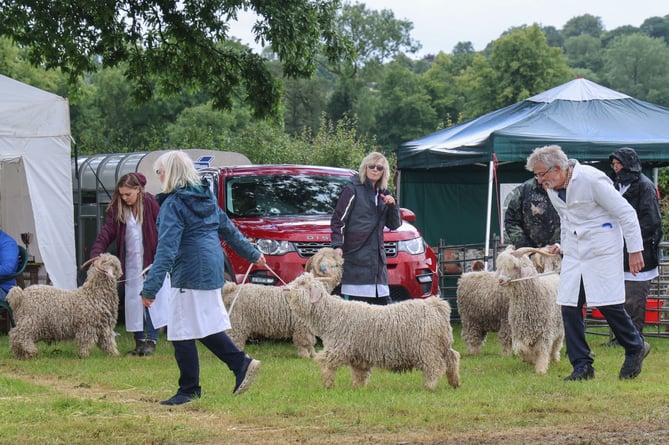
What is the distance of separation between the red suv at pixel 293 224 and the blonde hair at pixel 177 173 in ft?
11.4

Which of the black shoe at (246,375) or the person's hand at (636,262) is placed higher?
the person's hand at (636,262)

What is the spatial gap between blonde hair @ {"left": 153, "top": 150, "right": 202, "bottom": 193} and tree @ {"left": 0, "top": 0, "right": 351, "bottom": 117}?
848 cm

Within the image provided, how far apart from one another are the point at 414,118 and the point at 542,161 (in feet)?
218

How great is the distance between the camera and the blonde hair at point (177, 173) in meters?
Answer: 7.05

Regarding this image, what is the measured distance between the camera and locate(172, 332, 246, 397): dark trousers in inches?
282

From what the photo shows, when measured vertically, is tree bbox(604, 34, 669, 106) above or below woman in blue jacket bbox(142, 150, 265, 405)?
above

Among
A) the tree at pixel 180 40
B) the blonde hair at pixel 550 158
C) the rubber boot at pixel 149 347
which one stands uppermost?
the tree at pixel 180 40

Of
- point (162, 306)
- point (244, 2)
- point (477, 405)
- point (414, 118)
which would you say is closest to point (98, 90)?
point (414, 118)

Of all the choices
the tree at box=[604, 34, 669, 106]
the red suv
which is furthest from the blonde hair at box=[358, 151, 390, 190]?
the tree at box=[604, 34, 669, 106]

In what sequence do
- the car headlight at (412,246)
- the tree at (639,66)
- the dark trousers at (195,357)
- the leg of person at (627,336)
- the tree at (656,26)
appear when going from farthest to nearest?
the tree at (656,26), the tree at (639,66), the car headlight at (412,246), the leg of person at (627,336), the dark trousers at (195,357)

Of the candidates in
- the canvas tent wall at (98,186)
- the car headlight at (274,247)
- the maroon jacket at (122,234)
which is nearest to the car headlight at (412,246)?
the car headlight at (274,247)

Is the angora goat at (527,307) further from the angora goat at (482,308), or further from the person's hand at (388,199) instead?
the person's hand at (388,199)

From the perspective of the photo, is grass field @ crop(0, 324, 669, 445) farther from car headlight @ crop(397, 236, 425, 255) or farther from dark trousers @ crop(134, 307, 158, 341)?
car headlight @ crop(397, 236, 425, 255)

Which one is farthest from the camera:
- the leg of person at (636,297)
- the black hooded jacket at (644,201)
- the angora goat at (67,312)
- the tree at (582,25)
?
the tree at (582,25)
